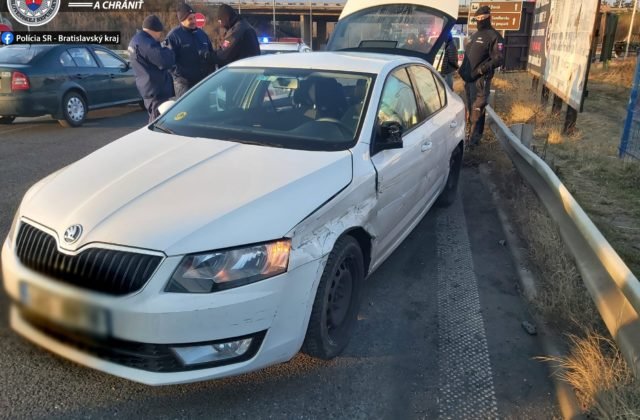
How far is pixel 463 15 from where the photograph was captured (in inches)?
2178

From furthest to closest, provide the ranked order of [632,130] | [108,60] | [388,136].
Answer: [108,60] < [632,130] < [388,136]

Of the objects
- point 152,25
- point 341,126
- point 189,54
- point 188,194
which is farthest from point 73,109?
point 188,194

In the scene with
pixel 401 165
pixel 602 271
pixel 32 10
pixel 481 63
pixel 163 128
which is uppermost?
pixel 32 10

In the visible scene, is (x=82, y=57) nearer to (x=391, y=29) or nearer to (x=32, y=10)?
(x=391, y=29)

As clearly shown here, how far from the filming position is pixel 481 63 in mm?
8195

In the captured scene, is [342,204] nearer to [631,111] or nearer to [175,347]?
[175,347]

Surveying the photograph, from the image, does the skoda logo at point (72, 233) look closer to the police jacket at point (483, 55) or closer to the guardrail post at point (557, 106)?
the police jacket at point (483, 55)

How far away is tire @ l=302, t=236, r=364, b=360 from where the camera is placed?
272 centimetres

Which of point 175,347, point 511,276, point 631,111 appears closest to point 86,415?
point 175,347

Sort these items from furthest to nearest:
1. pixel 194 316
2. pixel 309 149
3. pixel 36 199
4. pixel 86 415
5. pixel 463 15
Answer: pixel 463 15, pixel 309 149, pixel 36 199, pixel 86 415, pixel 194 316

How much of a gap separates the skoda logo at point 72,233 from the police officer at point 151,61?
163 inches

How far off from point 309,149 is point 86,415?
1.87 metres

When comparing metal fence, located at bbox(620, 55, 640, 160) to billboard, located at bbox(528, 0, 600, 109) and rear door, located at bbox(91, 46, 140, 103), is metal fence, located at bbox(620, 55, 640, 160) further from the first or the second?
rear door, located at bbox(91, 46, 140, 103)

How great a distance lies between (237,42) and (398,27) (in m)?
2.38
